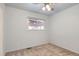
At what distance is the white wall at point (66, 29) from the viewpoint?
290 cm

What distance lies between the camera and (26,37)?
312cm

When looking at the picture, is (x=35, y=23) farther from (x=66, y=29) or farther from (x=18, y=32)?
(x=66, y=29)

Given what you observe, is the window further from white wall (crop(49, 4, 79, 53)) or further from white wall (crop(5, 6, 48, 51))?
white wall (crop(49, 4, 79, 53))


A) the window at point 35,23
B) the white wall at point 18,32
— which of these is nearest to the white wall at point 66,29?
the window at point 35,23

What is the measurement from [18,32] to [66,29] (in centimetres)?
194

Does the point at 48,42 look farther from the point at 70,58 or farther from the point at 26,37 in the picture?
the point at 70,58

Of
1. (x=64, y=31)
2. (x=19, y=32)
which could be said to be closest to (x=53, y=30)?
(x=64, y=31)

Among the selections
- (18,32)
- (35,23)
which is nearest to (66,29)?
(35,23)

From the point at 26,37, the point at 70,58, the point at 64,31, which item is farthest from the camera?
the point at 64,31

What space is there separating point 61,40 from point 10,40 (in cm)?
219

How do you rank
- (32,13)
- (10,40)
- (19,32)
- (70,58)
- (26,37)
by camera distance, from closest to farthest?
(70,58)
(10,40)
(19,32)
(32,13)
(26,37)

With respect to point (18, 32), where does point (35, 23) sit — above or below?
above

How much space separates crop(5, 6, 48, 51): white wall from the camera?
2203 millimetres

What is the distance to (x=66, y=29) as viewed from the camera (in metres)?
3.25
